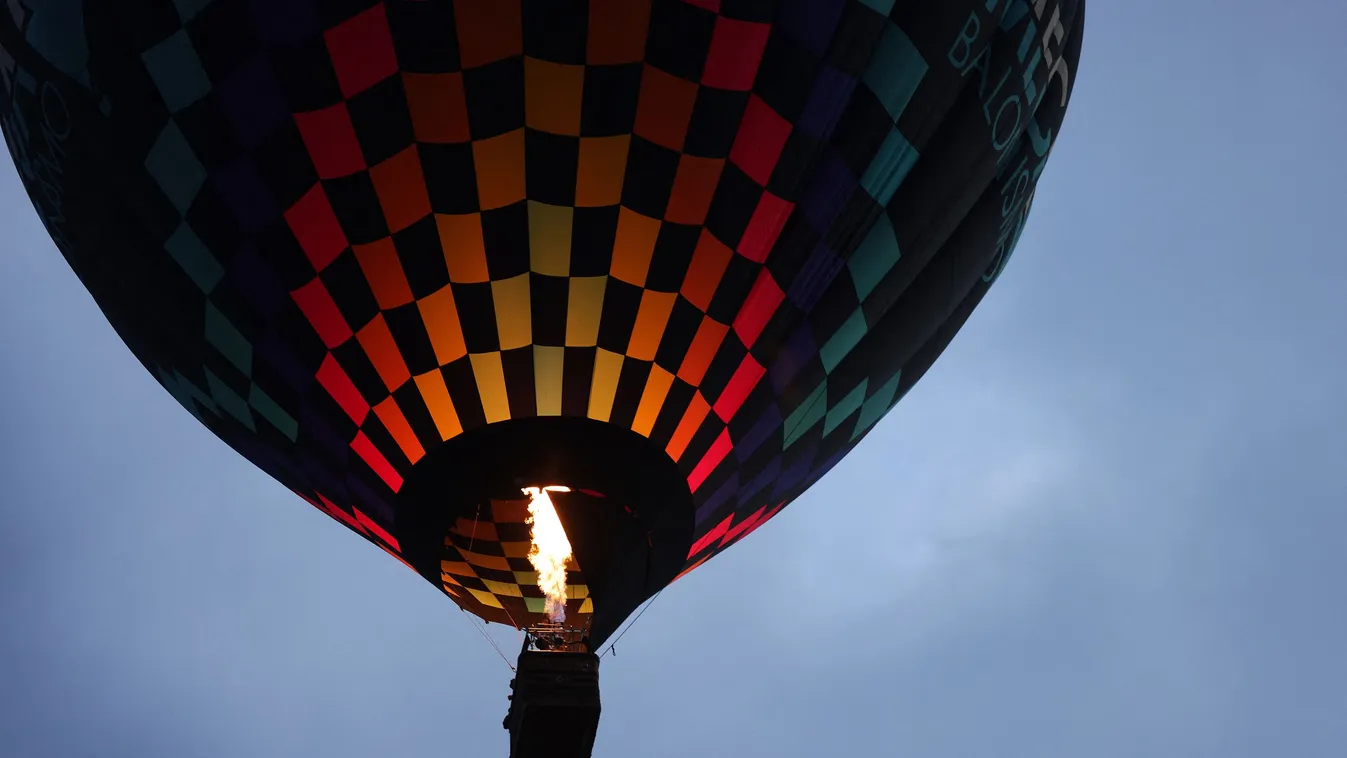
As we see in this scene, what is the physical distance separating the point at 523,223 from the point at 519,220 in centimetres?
2

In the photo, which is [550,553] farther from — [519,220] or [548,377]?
[519,220]

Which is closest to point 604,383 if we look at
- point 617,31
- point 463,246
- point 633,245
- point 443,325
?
point 633,245

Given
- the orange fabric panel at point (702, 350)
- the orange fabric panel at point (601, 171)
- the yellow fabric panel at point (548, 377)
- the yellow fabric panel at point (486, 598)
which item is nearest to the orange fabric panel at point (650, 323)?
the orange fabric panel at point (702, 350)

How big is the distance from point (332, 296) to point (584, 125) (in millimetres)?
1219

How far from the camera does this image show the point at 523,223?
16.5 feet

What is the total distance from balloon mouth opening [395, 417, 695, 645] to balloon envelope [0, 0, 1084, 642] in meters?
0.01

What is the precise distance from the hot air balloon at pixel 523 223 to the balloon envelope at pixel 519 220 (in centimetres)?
1

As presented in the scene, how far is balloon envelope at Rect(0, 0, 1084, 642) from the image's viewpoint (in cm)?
485

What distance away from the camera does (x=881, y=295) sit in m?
5.78

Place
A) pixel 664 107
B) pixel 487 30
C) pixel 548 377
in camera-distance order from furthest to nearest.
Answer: pixel 548 377
pixel 664 107
pixel 487 30

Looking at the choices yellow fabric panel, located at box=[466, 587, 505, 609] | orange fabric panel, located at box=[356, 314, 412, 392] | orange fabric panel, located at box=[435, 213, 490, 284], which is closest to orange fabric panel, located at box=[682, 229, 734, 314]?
orange fabric panel, located at box=[435, 213, 490, 284]

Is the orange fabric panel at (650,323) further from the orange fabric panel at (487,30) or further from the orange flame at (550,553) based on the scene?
the orange fabric panel at (487,30)

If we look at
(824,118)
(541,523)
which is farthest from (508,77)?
(541,523)

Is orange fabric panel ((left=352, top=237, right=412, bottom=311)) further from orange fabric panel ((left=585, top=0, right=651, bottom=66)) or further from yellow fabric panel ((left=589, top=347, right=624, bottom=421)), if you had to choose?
orange fabric panel ((left=585, top=0, right=651, bottom=66))
